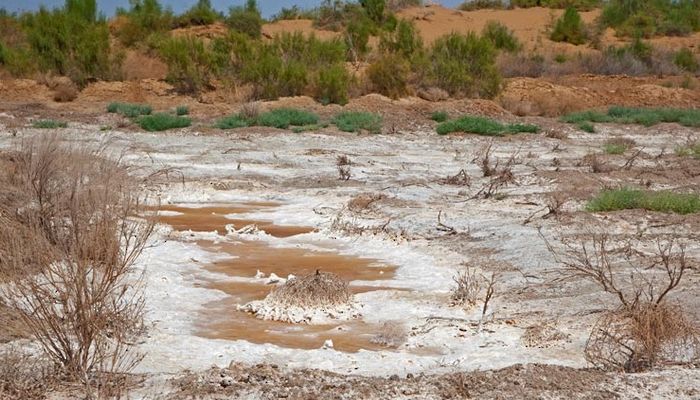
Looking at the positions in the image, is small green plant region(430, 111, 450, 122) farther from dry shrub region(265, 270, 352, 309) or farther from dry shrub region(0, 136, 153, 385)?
dry shrub region(265, 270, 352, 309)

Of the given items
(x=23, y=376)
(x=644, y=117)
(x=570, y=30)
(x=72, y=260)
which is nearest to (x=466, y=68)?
(x=644, y=117)

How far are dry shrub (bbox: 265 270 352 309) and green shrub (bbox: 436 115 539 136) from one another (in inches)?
577

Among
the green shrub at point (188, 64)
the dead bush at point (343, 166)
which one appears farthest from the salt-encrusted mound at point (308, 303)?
the green shrub at point (188, 64)

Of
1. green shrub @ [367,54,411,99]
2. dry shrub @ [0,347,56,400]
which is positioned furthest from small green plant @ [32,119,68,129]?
dry shrub @ [0,347,56,400]

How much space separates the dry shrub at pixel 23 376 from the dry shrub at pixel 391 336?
2.53 m

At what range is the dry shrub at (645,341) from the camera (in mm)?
5824

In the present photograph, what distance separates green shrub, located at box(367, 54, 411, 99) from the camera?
27672mm

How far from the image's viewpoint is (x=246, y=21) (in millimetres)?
39344

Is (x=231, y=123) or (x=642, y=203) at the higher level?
(x=231, y=123)

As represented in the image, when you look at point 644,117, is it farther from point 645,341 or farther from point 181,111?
point 645,341

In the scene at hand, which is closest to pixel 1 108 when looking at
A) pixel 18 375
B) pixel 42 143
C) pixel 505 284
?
pixel 42 143

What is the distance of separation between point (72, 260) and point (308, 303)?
104 inches

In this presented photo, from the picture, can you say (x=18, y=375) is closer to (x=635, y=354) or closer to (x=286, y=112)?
(x=635, y=354)

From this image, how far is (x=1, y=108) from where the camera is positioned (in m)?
24.0
